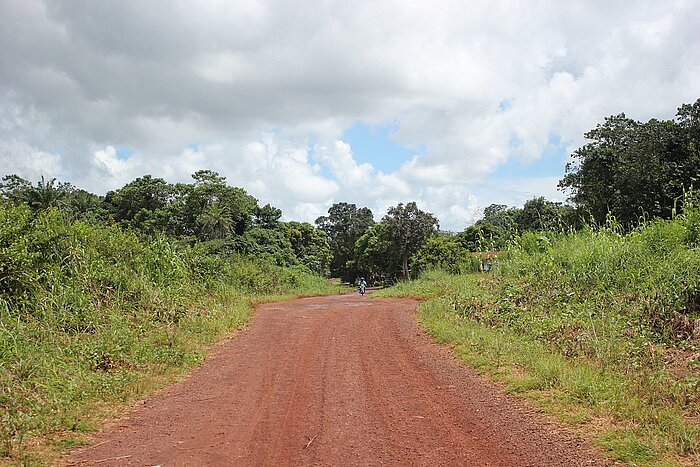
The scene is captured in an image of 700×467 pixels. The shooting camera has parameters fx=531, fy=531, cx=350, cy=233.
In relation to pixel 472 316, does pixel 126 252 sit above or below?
above

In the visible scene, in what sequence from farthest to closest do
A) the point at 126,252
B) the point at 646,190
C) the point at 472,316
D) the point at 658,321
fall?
1. the point at 646,190
2. the point at 126,252
3. the point at 472,316
4. the point at 658,321

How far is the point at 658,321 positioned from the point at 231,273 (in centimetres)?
1596

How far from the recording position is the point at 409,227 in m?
49.2

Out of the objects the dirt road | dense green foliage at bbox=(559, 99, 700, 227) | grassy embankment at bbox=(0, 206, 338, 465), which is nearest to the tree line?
dense green foliage at bbox=(559, 99, 700, 227)

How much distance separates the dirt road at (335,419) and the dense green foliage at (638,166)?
79.0ft

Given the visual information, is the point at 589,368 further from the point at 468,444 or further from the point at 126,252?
the point at 126,252

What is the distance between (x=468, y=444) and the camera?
17.2ft

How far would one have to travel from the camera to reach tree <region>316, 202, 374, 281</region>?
2928 inches

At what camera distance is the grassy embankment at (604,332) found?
551cm

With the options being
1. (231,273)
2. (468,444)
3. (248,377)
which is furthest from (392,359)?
(231,273)

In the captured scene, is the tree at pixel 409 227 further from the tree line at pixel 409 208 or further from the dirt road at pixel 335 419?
the dirt road at pixel 335 419

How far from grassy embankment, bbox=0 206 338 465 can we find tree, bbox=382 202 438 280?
34002mm

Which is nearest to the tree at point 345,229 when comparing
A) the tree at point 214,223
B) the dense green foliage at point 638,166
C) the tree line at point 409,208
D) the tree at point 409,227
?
the tree line at point 409,208

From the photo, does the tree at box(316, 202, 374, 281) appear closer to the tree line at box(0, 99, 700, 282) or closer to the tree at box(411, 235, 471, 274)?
the tree line at box(0, 99, 700, 282)
